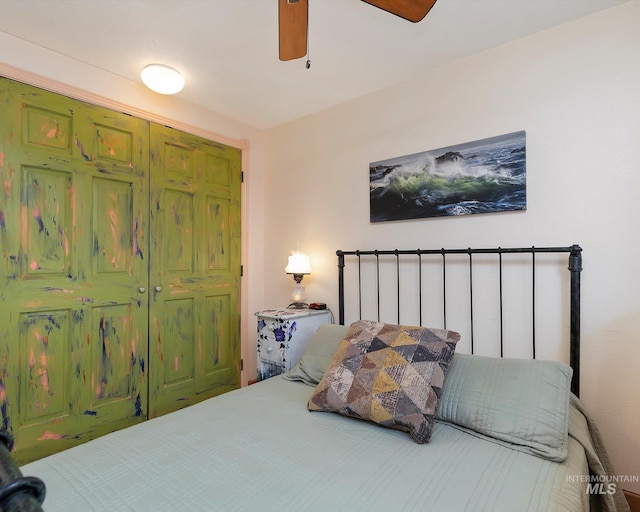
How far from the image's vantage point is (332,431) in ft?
4.42

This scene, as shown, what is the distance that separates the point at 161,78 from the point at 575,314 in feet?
8.57

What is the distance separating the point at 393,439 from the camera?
1282 millimetres

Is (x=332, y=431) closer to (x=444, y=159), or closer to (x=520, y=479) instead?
(x=520, y=479)

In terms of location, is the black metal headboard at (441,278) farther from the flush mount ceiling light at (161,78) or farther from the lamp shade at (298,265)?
the flush mount ceiling light at (161,78)

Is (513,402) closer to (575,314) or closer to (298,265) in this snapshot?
(575,314)

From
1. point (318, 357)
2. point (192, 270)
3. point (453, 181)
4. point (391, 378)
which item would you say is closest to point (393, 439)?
point (391, 378)

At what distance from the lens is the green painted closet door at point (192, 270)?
240 cm

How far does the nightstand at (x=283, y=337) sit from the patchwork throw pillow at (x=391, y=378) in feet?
2.36

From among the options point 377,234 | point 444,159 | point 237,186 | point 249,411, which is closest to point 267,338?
point 249,411

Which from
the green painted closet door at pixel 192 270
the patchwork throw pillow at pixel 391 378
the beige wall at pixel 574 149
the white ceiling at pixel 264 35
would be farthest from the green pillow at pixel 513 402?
the green painted closet door at pixel 192 270

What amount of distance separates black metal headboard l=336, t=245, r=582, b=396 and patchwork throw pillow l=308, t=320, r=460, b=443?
20.6 inches

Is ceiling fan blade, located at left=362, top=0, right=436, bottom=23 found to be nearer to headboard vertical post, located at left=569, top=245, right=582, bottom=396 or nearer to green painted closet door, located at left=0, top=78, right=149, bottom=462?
headboard vertical post, located at left=569, top=245, right=582, bottom=396

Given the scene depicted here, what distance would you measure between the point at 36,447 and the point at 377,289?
2.14m

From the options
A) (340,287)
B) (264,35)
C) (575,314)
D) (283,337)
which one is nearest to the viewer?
(575,314)
